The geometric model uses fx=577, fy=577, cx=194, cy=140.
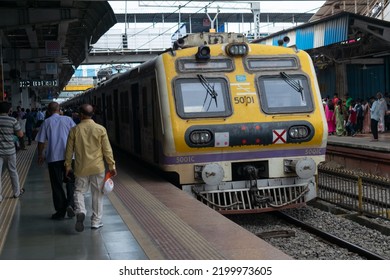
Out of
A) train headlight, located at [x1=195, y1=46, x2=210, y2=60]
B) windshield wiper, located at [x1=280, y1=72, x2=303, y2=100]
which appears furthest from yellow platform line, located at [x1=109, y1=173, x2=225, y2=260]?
windshield wiper, located at [x1=280, y1=72, x2=303, y2=100]

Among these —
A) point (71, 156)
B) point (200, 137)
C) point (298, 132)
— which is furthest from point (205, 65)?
point (71, 156)

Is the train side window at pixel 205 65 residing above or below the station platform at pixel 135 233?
above

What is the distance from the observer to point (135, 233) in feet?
20.6

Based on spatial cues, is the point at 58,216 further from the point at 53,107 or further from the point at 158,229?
the point at 158,229

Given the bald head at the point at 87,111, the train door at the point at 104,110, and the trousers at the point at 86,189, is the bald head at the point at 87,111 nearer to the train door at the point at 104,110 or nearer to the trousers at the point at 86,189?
the trousers at the point at 86,189

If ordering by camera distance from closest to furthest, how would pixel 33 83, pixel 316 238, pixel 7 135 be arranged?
1. pixel 7 135
2. pixel 316 238
3. pixel 33 83

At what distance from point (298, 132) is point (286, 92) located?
2.27 ft

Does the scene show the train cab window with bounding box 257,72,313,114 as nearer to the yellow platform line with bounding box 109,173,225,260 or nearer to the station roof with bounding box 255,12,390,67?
the yellow platform line with bounding box 109,173,225,260

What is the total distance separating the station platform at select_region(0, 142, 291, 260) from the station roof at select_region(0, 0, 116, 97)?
9003 mm

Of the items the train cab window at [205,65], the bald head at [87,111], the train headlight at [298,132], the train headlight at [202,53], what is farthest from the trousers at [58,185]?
the train headlight at [298,132]

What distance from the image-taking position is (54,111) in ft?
24.1

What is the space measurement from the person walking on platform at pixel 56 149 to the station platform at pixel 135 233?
0.79 feet

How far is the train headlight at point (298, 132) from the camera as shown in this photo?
28.8ft
